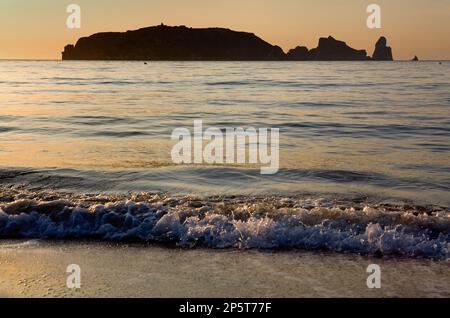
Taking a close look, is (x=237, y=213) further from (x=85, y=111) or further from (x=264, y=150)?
(x=85, y=111)

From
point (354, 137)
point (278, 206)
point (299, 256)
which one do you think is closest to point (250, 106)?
point (354, 137)

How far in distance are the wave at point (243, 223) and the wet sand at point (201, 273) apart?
14.3 inches

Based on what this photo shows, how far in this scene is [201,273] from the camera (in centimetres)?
584

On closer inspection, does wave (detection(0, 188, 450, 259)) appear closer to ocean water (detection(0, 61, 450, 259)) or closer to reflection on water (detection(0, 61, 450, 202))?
ocean water (detection(0, 61, 450, 259))

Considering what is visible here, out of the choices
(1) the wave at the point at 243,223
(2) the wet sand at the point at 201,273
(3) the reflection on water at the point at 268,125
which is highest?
(3) the reflection on water at the point at 268,125

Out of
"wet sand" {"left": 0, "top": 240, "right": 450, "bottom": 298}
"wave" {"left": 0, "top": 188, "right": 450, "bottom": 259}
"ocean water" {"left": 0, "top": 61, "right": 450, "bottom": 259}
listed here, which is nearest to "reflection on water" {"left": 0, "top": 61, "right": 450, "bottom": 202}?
"ocean water" {"left": 0, "top": 61, "right": 450, "bottom": 259}

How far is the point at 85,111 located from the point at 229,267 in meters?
21.4

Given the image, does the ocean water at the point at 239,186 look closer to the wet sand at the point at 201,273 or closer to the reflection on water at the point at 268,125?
the reflection on water at the point at 268,125

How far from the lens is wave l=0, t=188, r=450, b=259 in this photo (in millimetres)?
6918

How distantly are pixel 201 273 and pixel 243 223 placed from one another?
1719 millimetres

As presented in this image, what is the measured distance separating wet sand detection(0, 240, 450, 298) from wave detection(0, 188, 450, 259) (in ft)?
1.19

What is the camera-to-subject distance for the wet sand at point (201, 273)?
530 centimetres

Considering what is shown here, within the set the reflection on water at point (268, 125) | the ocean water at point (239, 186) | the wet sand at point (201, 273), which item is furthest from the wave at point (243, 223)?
the reflection on water at point (268, 125)

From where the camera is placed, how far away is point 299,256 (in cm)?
648
